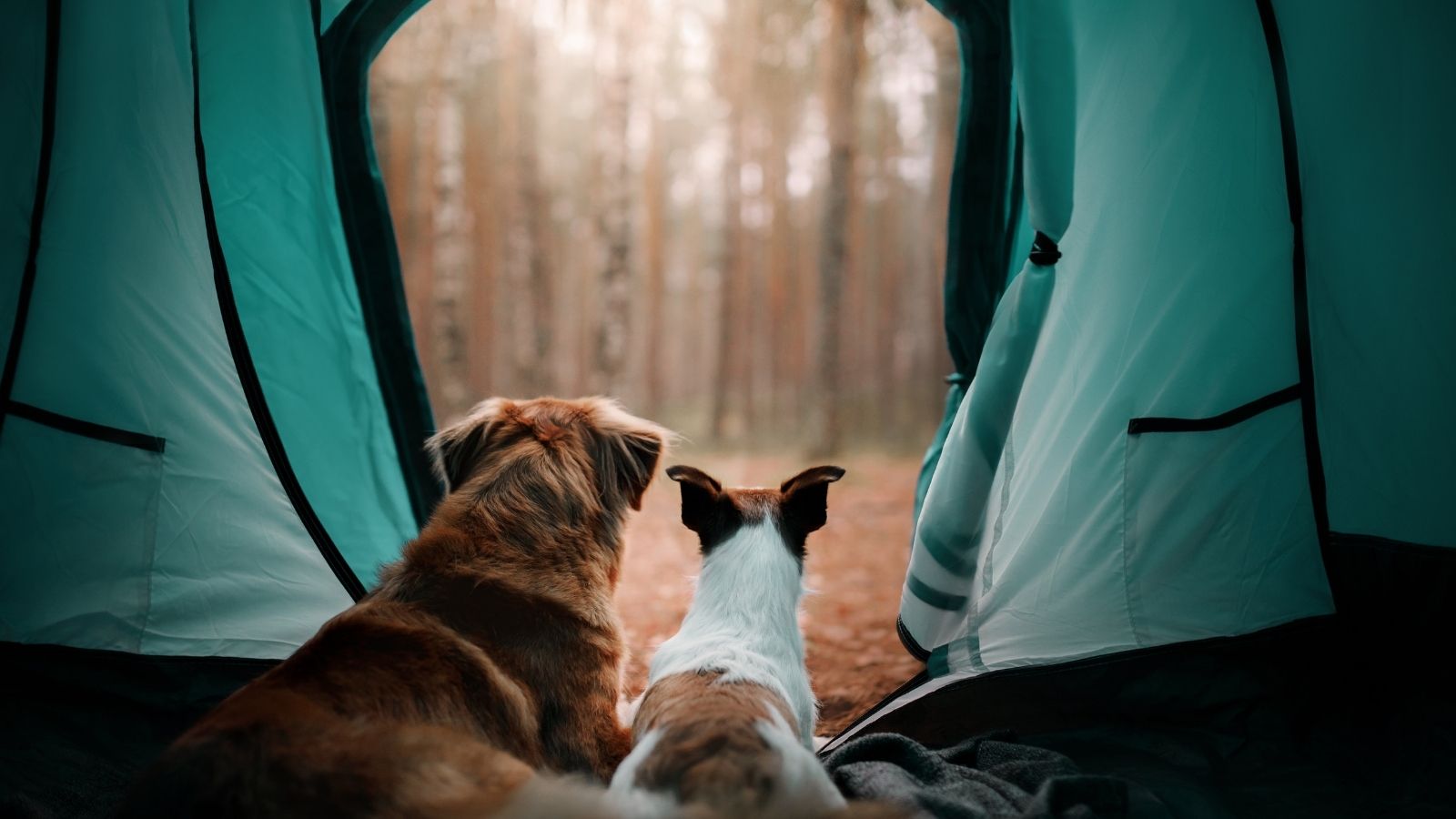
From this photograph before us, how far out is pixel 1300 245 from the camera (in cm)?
247

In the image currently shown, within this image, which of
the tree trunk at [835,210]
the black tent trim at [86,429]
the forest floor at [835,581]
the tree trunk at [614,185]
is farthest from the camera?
the tree trunk at [614,185]

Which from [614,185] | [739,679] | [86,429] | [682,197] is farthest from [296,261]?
[682,197]

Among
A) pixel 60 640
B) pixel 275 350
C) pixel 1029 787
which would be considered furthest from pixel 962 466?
pixel 60 640

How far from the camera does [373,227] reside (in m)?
3.24

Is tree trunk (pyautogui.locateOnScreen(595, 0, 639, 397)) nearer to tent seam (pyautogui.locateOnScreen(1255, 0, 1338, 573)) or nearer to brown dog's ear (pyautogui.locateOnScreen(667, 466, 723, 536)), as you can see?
brown dog's ear (pyautogui.locateOnScreen(667, 466, 723, 536))

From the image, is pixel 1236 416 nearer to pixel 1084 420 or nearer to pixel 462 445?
pixel 1084 420

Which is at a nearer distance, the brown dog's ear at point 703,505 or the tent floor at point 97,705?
the tent floor at point 97,705

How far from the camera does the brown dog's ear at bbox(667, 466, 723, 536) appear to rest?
8.09 ft

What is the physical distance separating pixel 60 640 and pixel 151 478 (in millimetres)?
522

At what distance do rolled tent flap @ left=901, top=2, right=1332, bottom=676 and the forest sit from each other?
8.77 m

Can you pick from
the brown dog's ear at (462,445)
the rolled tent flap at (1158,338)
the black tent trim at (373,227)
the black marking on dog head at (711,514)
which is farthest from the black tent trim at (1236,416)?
the black tent trim at (373,227)

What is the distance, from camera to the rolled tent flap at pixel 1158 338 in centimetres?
253

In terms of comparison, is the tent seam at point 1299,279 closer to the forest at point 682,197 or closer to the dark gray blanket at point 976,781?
the dark gray blanket at point 976,781

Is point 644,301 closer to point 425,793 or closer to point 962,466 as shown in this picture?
point 962,466
